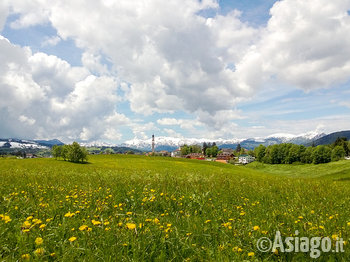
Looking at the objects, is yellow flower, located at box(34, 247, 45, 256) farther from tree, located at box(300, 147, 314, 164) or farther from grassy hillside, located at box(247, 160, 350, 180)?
tree, located at box(300, 147, 314, 164)

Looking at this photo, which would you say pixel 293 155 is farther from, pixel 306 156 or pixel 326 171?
pixel 326 171

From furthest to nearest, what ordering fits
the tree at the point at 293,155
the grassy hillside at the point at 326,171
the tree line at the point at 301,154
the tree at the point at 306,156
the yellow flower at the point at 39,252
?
the tree at the point at 293,155 < the tree at the point at 306,156 < the tree line at the point at 301,154 < the grassy hillside at the point at 326,171 < the yellow flower at the point at 39,252

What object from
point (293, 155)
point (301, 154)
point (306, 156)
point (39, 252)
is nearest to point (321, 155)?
point (306, 156)

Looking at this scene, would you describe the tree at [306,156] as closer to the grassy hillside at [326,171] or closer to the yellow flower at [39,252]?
the grassy hillside at [326,171]

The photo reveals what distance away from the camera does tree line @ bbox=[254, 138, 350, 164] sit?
122062mm

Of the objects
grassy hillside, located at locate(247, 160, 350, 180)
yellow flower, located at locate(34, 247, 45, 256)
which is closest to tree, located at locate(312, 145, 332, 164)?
grassy hillside, located at locate(247, 160, 350, 180)

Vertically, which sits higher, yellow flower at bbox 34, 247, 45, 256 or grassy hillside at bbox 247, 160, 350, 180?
yellow flower at bbox 34, 247, 45, 256

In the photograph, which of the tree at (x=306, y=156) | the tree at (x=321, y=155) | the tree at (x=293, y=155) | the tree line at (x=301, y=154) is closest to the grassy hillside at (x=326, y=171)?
the tree line at (x=301, y=154)

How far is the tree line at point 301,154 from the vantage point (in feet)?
400

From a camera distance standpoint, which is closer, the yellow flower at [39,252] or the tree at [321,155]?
the yellow flower at [39,252]

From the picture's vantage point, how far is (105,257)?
9.86 feet

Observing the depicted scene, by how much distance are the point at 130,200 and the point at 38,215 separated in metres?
2.80

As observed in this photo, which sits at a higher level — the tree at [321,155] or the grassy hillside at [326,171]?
the tree at [321,155]

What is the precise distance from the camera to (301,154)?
130 m
